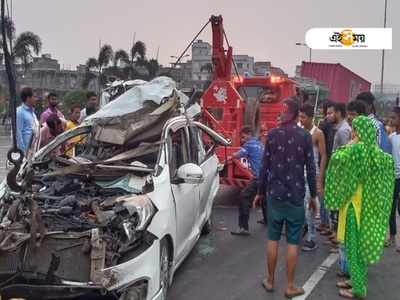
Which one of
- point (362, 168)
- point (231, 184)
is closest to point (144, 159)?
point (362, 168)

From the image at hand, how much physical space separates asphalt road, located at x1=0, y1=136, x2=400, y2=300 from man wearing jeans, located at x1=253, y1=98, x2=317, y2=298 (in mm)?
484

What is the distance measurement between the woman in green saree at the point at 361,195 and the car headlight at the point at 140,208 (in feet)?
6.42

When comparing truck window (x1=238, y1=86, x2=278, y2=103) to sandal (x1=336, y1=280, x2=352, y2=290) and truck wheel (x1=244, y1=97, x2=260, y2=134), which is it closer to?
truck wheel (x1=244, y1=97, x2=260, y2=134)

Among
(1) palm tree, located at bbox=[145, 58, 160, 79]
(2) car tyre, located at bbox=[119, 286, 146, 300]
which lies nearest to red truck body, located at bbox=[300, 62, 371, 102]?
(1) palm tree, located at bbox=[145, 58, 160, 79]

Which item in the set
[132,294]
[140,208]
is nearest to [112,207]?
[140,208]

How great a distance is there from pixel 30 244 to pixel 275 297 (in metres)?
2.52

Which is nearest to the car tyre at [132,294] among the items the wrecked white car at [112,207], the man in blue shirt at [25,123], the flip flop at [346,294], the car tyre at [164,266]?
the wrecked white car at [112,207]

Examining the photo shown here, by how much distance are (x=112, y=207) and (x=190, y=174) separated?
890 mm

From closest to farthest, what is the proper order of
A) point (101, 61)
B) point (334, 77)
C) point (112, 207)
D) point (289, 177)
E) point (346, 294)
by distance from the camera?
point (112, 207) → point (289, 177) → point (346, 294) → point (334, 77) → point (101, 61)

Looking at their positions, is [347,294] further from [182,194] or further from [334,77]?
[334,77]

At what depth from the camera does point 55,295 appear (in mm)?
3857

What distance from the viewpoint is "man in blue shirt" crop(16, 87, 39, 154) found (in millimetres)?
7711

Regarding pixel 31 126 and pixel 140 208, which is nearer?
pixel 140 208

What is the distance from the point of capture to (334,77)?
2600cm
